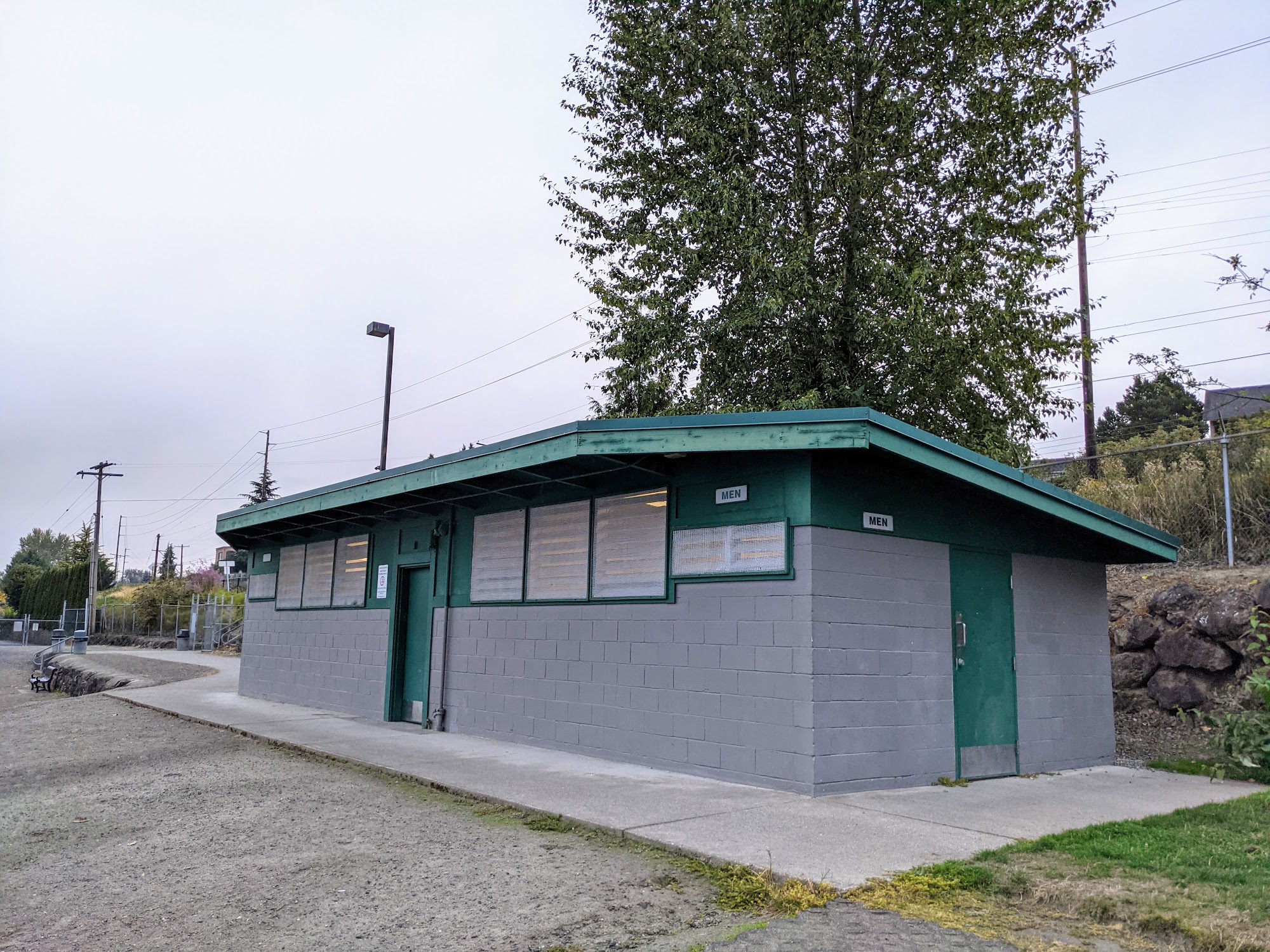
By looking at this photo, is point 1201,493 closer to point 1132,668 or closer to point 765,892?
point 1132,668

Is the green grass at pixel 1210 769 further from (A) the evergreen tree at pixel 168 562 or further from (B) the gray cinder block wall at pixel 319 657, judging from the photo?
(A) the evergreen tree at pixel 168 562

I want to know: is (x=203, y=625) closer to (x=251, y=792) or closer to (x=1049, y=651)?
(x=251, y=792)

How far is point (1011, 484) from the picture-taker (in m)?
8.88

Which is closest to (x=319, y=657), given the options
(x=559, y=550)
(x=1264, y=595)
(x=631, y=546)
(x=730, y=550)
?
(x=559, y=550)

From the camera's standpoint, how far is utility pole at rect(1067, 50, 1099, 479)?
52.8ft

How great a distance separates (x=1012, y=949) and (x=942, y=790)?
424cm

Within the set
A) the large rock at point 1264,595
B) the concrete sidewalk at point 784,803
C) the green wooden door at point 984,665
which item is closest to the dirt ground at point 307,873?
the concrete sidewalk at point 784,803

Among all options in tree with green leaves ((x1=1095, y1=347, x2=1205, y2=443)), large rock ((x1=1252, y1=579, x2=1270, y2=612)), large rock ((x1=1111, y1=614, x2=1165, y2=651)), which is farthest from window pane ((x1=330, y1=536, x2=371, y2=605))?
tree with green leaves ((x1=1095, y1=347, x2=1205, y2=443))

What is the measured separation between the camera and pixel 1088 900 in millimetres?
4711

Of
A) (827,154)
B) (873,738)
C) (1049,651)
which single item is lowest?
(873,738)

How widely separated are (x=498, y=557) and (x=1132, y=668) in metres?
8.91

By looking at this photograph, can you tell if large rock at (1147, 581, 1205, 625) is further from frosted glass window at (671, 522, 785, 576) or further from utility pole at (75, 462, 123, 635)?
utility pole at (75, 462, 123, 635)

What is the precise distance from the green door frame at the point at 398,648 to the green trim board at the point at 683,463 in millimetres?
1277

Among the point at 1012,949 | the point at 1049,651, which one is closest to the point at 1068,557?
the point at 1049,651
